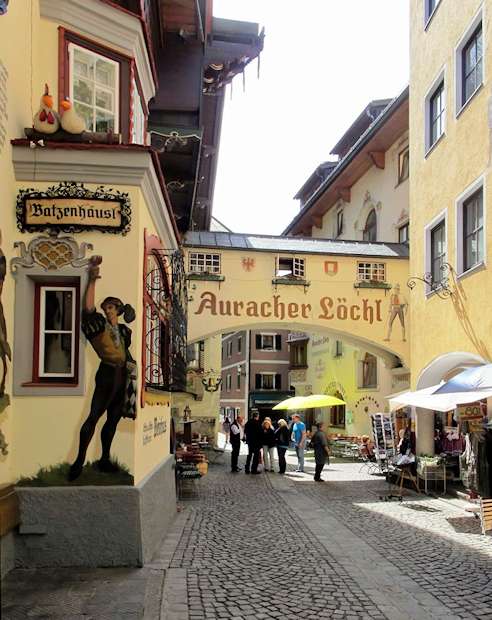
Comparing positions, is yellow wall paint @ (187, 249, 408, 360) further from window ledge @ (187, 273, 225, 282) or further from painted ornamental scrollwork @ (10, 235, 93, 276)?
painted ornamental scrollwork @ (10, 235, 93, 276)

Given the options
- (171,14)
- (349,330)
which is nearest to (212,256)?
(349,330)

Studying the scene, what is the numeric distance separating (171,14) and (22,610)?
9254mm

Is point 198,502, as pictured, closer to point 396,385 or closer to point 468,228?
point 468,228

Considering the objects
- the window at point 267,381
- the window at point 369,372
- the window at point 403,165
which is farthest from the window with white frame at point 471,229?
the window at point 267,381

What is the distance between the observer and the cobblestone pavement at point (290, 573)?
233 inches

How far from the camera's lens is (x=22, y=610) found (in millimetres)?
5523

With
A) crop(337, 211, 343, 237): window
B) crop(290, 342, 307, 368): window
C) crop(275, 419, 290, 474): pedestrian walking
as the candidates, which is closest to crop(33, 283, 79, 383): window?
crop(275, 419, 290, 474): pedestrian walking

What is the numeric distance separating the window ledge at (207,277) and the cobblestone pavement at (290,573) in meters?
7.82

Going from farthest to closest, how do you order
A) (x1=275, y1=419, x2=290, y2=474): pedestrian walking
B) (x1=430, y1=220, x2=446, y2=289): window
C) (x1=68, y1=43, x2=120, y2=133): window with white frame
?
(x1=275, y1=419, x2=290, y2=474): pedestrian walking < (x1=430, y1=220, x2=446, y2=289): window < (x1=68, y1=43, x2=120, y2=133): window with white frame

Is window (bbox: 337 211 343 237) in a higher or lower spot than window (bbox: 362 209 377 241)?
higher

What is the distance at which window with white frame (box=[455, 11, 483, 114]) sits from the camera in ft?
41.4

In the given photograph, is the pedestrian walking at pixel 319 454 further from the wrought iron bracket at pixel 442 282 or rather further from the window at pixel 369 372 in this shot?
the window at pixel 369 372

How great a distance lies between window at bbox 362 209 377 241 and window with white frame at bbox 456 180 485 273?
13962 millimetres

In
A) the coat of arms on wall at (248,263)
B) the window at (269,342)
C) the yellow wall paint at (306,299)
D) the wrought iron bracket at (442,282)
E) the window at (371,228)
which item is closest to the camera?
the wrought iron bracket at (442,282)
